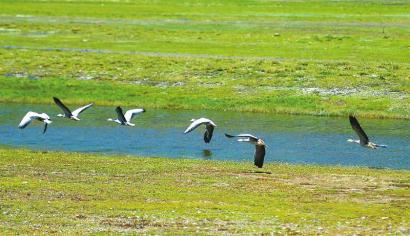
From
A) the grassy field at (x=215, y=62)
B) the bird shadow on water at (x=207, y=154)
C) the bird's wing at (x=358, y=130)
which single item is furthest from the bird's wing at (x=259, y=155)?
the grassy field at (x=215, y=62)

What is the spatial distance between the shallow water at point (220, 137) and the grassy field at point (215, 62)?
3.36 meters

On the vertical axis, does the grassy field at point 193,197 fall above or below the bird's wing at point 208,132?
below

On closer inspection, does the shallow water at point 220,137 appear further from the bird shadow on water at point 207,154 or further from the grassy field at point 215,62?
the grassy field at point 215,62

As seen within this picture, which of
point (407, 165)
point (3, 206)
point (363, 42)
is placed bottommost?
point (3, 206)

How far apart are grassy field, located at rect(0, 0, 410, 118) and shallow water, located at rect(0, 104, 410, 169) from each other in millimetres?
3363

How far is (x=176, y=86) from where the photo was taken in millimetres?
67875

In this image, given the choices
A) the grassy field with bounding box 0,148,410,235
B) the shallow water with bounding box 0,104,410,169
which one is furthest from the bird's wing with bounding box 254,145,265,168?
the shallow water with bounding box 0,104,410,169

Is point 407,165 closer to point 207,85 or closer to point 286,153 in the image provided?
point 286,153

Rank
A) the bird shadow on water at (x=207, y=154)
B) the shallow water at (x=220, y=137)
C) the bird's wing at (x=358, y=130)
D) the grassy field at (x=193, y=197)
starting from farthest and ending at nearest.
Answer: the shallow water at (x=220, y=137) < the bird shadow on water at (x=207, y=154) < the bird's wing at (x=358, y=130) < the grassy field at (x=193, y=197)

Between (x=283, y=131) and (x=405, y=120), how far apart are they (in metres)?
8.69

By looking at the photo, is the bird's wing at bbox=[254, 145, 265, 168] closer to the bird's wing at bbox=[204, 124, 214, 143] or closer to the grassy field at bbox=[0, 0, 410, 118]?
the bird's wing at bbox=[204, 124, 214, 143]

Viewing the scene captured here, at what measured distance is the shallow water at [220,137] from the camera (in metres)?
45.8

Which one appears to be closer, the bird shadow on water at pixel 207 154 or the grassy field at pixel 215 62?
the bird shadow on water at pixel 207 154

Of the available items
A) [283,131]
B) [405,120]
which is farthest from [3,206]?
[405,120]
